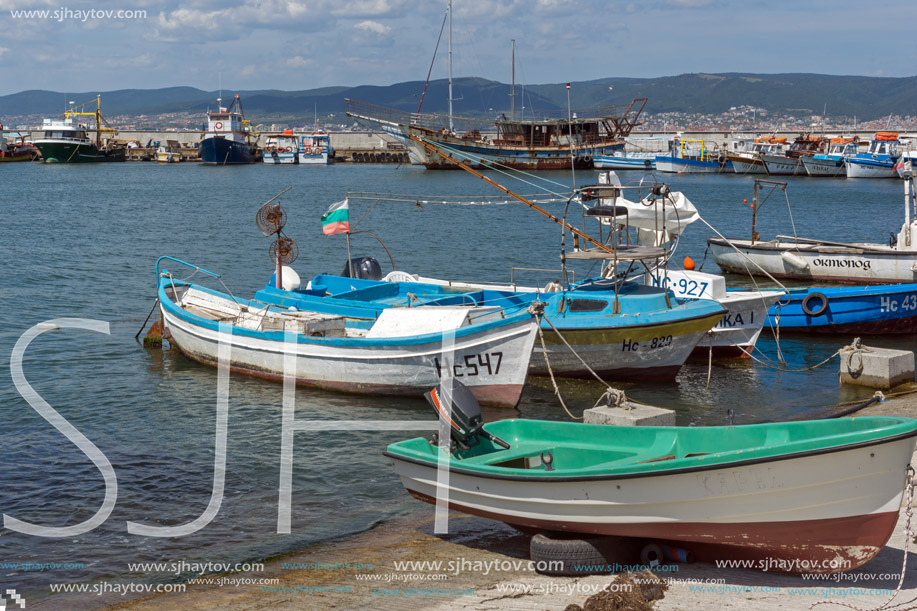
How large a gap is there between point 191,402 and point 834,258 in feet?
58.6

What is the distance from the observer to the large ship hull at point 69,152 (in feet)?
324

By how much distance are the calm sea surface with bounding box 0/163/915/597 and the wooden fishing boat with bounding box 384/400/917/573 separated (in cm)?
216

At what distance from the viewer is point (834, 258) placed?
979 inches

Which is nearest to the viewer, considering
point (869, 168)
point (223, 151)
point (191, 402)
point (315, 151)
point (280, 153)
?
point (191, 402)

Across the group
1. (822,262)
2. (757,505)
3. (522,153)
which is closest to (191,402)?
(757,505)

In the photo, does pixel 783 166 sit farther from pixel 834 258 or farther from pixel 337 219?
pixel 337 219

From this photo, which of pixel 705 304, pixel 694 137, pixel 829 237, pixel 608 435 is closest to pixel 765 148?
pixel 694 137

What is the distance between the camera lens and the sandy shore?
24.2ft

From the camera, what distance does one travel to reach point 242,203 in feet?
189

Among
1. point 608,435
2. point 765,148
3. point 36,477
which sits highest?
point 765,148

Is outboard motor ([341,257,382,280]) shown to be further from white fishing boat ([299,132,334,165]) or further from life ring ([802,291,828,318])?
white fishing boat ([299,132,334,165])

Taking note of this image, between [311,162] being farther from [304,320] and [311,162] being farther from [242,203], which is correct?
[304,320]

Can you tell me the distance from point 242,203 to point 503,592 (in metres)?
52.4

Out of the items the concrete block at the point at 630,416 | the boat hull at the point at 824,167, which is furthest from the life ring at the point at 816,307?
the boat hull at the point at 824,167
